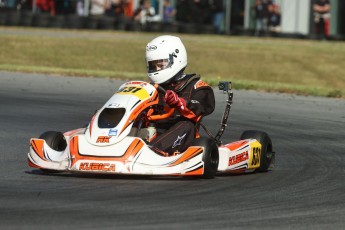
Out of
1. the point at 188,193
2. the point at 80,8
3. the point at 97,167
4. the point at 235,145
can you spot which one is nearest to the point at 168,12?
the point at 80,8

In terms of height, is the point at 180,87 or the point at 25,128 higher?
the point at 180,87

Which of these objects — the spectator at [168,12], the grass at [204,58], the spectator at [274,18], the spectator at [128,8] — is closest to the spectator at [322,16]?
the spectator at [274,18]

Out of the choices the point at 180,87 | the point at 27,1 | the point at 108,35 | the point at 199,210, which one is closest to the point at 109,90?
the point at 180,87

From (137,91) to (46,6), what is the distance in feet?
76.9

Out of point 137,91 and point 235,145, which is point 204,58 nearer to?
point 235,145

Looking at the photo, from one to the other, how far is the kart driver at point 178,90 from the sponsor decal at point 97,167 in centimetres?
65

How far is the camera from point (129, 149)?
307 inches

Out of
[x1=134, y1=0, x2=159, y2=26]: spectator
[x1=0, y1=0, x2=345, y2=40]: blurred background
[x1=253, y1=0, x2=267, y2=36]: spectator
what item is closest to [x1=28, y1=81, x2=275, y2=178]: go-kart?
[x1=0, y1=0, x2=345, y2=40]: blurred background

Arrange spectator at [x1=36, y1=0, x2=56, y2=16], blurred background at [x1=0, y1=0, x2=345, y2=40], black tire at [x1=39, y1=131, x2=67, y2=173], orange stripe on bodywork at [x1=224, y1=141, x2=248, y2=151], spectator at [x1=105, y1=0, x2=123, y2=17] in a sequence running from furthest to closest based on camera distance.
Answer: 1. spectator at [x1=105, y1=0, x2=123, y2=17]
2. spectator at [x1=36, y1=0, x2=56, y2=16]
3. blurred background at [x1=0, y1=0, x2=345, y2=40]
4. orange stripe on bodywork at [x1=224, y1=141, x2=248, y2=151]
5. black tire at [x1=39, y1=131, x2=67, y2=173]

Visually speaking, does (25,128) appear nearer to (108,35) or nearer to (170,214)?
(170,214)

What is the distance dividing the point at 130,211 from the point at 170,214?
0.25m

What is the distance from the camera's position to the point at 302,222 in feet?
20.5

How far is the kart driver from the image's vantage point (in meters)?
8.31

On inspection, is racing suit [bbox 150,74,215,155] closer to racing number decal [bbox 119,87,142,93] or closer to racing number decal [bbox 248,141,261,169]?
racing number decal [bbox 119,87,142,93]
